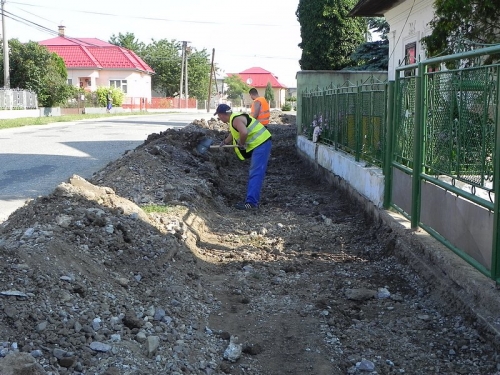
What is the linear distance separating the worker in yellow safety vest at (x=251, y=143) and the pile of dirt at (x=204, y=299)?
1.33m

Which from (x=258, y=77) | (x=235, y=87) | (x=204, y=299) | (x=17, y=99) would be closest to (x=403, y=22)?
(x=204, y=299)

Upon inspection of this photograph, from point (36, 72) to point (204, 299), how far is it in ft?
144

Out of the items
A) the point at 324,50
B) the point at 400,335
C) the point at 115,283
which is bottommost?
the point at 400,335

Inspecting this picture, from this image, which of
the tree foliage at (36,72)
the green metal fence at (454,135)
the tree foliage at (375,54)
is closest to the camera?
the green metal fence at (454,135)

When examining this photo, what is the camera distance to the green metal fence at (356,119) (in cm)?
856

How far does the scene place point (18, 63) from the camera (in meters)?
46.1

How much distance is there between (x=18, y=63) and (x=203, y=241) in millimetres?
42289

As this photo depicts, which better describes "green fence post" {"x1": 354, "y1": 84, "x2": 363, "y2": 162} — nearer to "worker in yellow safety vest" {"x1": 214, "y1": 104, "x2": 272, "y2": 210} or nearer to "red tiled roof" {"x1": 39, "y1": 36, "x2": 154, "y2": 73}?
"worker in yellow safety vest" {"x1": 214, "y1": 104, "x2": 272, "y2": 210}

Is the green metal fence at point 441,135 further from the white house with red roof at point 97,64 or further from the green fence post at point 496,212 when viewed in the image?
the white house with red roof at point 97,64

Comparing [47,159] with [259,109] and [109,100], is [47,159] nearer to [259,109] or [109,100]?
[259,109]

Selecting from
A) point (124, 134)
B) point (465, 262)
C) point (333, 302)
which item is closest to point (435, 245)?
point (465, 262)

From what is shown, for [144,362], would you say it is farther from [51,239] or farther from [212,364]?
[51,239]

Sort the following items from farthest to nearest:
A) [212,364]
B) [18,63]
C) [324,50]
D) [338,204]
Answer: [18,63] → [324,50] → [338,204] → [212,364]

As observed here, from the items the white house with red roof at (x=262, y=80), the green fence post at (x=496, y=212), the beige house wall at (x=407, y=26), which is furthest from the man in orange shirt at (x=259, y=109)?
the white house with red roof at (x=262, y=80)
